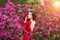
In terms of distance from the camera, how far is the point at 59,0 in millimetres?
10445

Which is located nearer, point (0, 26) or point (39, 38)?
point (0, 26)

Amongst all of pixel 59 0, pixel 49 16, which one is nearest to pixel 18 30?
pixel 49 16

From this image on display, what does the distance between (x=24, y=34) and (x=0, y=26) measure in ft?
3.48

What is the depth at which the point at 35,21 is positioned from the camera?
7762mm

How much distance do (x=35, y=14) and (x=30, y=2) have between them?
1382mm

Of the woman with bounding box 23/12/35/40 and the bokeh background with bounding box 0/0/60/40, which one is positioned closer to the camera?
the bokeh background with bounding box 0/0/60/40

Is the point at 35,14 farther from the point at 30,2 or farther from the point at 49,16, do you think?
the point at 30,2

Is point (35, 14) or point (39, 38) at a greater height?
point (35, 14)

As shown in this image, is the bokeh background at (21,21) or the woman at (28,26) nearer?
the bokeh background at (21,21)

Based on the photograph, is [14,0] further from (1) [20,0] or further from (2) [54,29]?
(2) [54,29]

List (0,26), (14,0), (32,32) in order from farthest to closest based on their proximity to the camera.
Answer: (14,0), (32,32), (0,26)

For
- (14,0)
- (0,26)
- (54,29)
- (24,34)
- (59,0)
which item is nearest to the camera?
(0,26)

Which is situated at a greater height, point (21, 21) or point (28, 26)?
point (21, 21)

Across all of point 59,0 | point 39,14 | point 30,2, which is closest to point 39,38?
point 39,14
